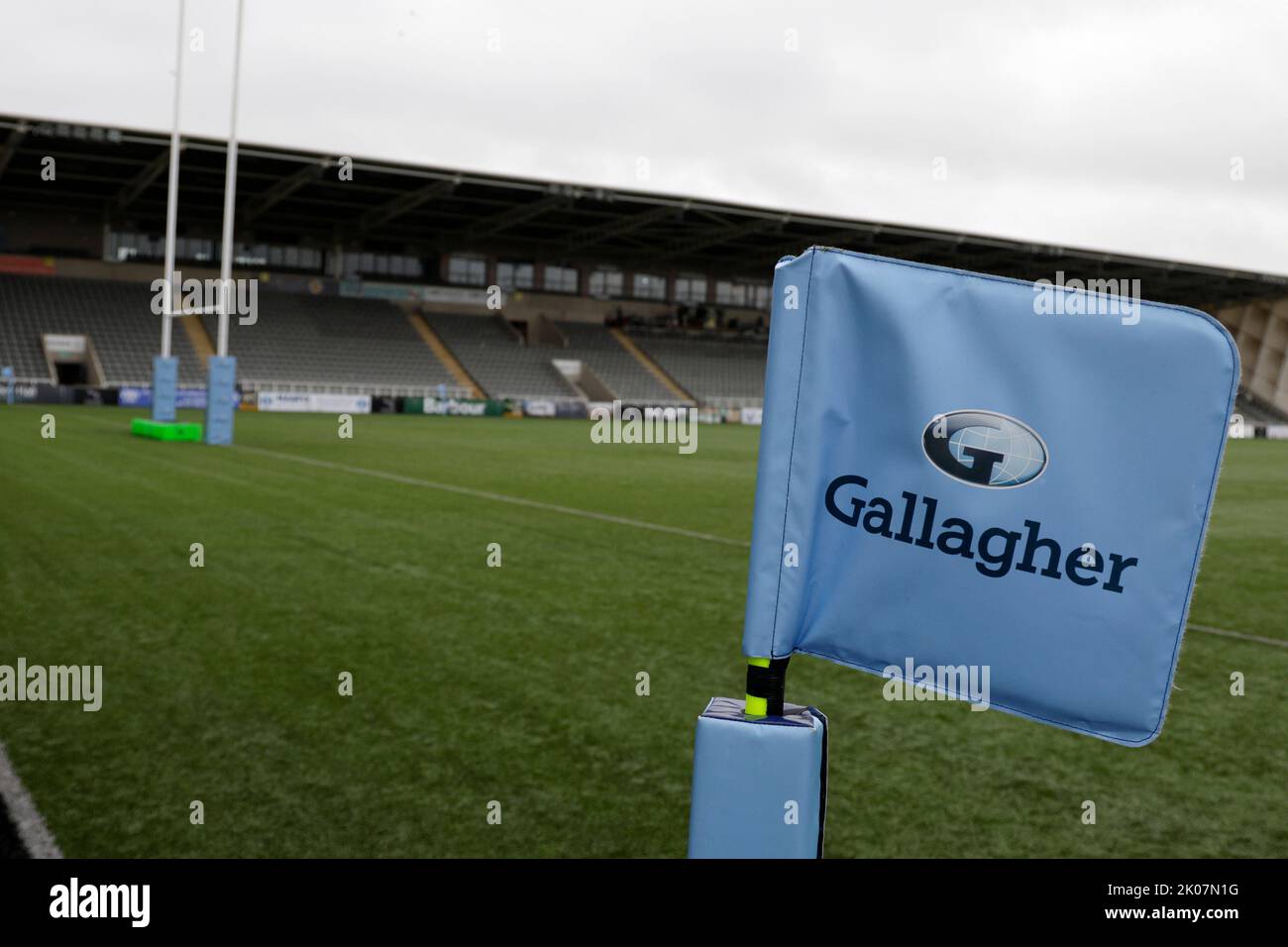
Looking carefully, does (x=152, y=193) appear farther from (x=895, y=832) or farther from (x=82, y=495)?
(x=895, y=832)

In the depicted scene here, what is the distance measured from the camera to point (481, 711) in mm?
5555

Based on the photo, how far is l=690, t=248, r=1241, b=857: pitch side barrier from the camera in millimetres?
1848

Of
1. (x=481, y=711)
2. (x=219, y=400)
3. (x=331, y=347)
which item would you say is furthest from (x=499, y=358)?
(x=481, y=711)

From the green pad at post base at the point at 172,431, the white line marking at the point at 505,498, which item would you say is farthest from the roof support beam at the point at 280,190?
the white line marking at the point at 505,498

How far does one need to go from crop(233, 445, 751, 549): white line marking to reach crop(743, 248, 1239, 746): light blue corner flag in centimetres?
880

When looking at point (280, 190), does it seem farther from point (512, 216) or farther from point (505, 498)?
point (505, 498)

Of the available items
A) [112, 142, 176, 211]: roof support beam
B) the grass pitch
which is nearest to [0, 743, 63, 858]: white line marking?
the grass pitch

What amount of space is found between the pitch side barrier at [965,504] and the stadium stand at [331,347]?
42223mm

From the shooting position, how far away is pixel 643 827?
13.6ft

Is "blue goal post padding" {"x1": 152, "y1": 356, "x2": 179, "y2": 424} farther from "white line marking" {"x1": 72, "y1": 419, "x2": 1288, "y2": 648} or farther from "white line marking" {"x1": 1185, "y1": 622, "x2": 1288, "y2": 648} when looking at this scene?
"white line marking" {"x1": 1185, "y1": 622, "x2": 1288, "y2": 648}

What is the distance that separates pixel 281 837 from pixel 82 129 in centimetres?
3673

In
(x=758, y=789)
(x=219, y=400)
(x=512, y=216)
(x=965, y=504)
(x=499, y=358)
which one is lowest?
(x=219, y=400)

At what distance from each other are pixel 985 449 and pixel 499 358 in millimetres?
50510

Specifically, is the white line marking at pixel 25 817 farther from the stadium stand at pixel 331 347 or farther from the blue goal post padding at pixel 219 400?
the stadium stand at pixel 331 347
